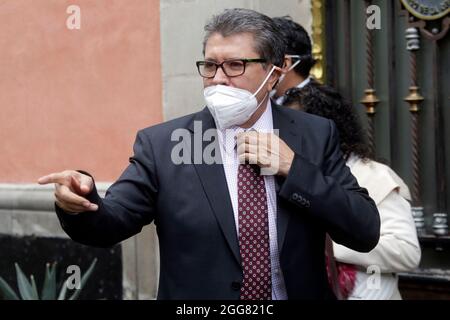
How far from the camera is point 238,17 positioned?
301 cm

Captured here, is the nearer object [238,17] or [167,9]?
[238,17]

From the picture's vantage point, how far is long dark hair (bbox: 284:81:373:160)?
3.80 m

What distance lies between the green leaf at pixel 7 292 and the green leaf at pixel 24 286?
62 mm

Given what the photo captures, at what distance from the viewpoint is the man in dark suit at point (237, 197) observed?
2.82 meters

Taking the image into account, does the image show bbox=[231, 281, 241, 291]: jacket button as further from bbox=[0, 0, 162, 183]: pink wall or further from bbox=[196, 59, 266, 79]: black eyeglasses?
bbox=[0, 0, 162, 183]: pink wall

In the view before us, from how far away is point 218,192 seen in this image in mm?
2908

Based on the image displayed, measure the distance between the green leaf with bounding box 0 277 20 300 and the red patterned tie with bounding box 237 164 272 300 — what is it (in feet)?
14.9

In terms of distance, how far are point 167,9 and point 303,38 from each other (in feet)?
6.15

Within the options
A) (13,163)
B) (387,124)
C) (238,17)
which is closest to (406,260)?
(238,17)

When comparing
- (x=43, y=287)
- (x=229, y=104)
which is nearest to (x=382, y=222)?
(x=229, y=104)

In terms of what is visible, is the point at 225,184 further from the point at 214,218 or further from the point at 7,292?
the point at 7,292

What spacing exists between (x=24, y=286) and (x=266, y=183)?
4533mm
